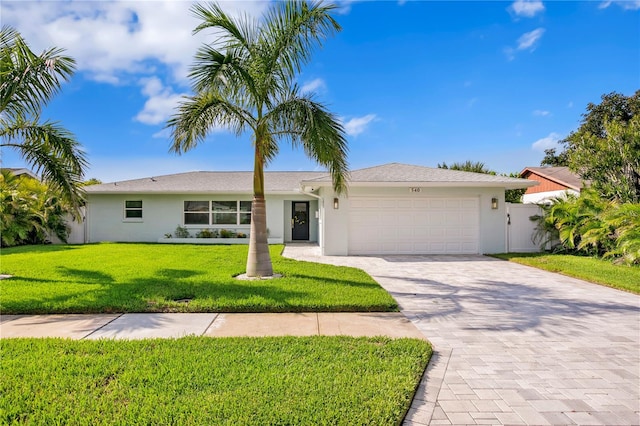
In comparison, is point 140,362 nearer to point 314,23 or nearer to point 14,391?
point 14,391

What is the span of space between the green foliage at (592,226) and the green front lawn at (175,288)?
7419 millimetres

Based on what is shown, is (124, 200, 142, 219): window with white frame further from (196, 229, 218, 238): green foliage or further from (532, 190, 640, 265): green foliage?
(532, 190, 640, 265): green foliage

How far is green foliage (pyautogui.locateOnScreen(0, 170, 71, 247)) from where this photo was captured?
13.2 m

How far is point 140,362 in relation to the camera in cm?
353

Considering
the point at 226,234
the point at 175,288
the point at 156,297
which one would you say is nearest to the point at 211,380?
the point at 156,297

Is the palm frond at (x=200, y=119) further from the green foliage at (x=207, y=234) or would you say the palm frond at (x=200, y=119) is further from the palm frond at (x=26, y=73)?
the green foliage at (x=207, y=234)

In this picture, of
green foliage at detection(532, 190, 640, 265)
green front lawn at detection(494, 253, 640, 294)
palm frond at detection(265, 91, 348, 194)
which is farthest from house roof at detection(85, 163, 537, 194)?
palm frond at detection(265, 91, 348, 194)

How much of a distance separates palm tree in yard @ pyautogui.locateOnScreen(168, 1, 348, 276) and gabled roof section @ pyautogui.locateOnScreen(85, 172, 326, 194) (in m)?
8.70

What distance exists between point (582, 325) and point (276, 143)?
7160 mm

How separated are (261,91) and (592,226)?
1148 centimetres

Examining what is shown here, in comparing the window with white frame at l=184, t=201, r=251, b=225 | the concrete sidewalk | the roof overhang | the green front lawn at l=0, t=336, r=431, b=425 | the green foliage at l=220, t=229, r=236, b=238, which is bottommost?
the concrete sidewalk

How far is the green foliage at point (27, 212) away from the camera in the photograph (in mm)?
13227

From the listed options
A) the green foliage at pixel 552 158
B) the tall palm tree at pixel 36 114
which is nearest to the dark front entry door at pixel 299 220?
the tall palm tree at pixel 36 114

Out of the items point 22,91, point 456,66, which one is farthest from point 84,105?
point 456,66
